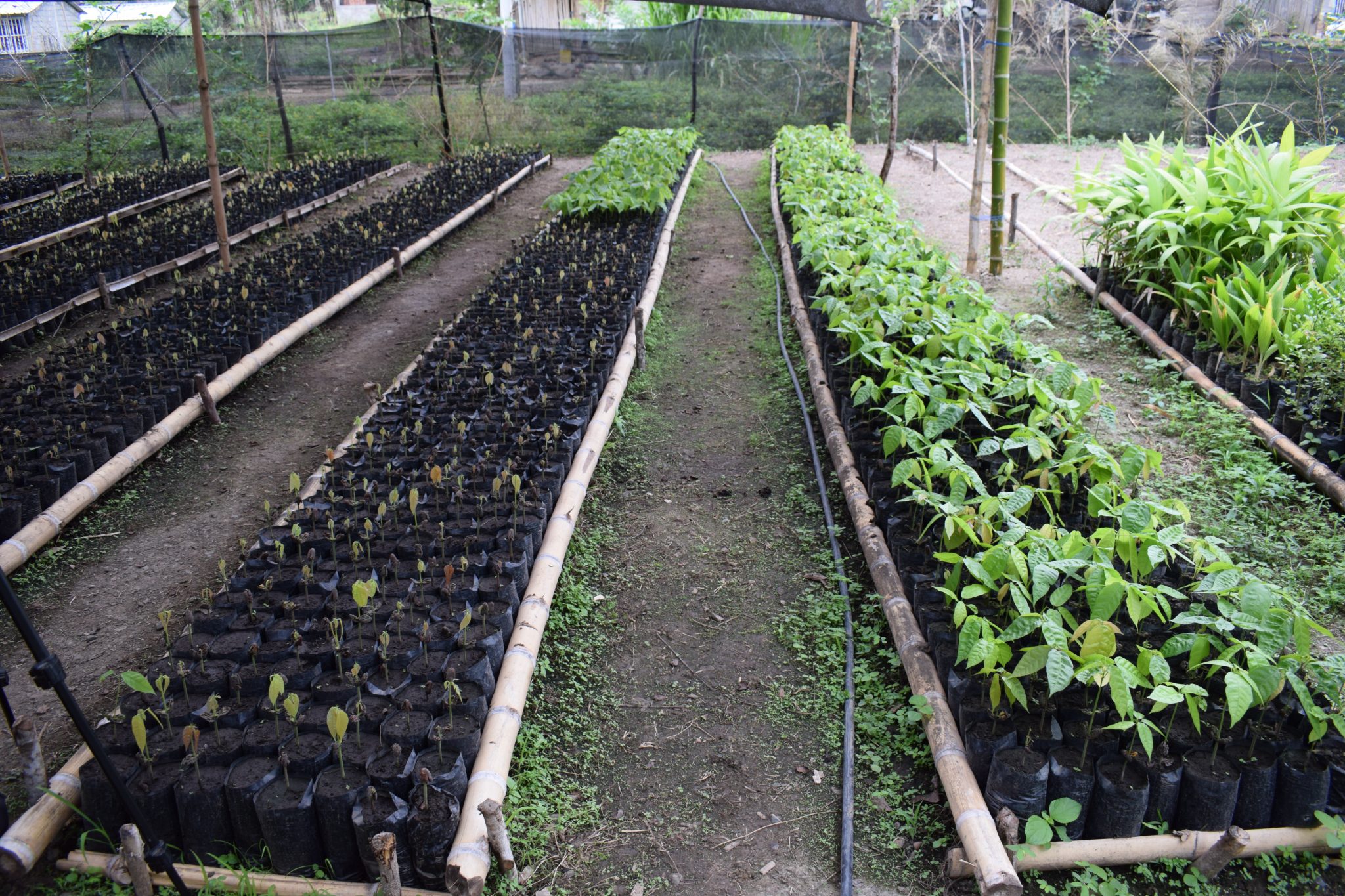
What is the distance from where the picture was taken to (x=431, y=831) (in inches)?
85.9

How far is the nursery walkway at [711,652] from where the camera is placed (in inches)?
95.8

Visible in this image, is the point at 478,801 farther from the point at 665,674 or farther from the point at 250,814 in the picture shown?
the point at 665,674

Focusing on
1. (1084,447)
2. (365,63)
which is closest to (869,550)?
(1084,447)

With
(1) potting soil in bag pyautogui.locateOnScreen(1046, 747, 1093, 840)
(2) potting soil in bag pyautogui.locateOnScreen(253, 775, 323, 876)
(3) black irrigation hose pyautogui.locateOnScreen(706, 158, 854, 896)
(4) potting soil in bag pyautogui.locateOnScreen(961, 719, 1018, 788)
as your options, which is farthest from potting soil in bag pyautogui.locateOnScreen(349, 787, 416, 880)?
(1) potting soil in bag pyautogui.locateOnScreen(1046, 747, 1093, 840)

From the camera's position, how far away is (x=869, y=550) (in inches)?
136

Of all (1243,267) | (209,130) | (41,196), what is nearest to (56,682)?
(1243,267)

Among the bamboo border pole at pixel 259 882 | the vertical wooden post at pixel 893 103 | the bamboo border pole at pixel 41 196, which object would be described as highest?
the vertical wooden post at pixel 893 103

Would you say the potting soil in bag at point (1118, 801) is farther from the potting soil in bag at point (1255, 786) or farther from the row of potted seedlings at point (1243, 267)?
the row of potted seedlings at point (1243, 267)

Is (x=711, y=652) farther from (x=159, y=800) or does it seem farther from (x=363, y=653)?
(x=159, y=800)

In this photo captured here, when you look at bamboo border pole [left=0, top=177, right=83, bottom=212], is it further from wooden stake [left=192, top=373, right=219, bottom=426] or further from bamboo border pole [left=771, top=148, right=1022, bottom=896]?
bamboo border pole [left=771, top=148, right=1022, bottom=896]

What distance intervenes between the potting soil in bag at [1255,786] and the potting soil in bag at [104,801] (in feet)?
9.46

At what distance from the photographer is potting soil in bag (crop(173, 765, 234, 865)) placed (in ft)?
7.38

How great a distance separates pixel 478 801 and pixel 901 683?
4.76 feet

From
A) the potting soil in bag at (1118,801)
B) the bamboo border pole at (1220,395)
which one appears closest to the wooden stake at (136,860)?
the potting soil in bag at (1118,801)
